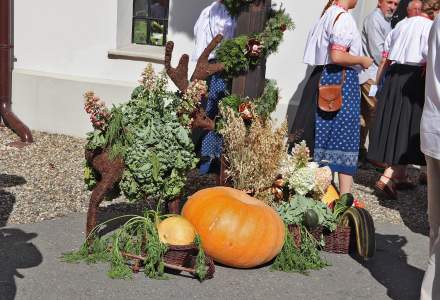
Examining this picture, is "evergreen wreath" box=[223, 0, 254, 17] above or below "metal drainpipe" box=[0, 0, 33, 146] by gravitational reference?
above

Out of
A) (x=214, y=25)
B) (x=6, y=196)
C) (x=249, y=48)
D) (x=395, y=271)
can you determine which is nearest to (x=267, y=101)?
(x=249, y=48)

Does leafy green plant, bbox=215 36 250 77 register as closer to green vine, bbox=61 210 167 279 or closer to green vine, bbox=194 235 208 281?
green vine, bbox=61 210 167 279

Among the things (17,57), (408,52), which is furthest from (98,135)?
(17,57)

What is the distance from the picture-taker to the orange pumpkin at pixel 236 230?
13.8ft

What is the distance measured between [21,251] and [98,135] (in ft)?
3.06

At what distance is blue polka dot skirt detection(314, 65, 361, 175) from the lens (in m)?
5.45

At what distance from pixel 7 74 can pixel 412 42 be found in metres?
4.84

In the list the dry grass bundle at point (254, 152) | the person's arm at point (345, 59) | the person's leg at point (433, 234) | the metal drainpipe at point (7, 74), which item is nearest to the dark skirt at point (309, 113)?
the person's arm at point (345, 59)

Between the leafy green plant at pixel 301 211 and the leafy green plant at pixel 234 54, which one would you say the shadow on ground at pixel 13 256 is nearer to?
the leafy green plant at pixel 301 211

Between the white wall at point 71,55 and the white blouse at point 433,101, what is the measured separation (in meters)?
4.01

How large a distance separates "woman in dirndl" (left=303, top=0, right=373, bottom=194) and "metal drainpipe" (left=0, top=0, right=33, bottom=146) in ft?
12.5

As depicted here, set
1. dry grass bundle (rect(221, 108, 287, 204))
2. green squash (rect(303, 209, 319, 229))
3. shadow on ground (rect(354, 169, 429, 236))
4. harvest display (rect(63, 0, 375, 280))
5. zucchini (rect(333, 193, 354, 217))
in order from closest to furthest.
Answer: harvest display (rect(63, 0, 375, 280)) < green squash (rect(303, 209, 319, 229)) < dry grass bundle (rect(221, 108, 287, 204)) < zucchini (rect(333, 193, 354, 217)) < shadow on ground (rect(354, 169, 429, 236))

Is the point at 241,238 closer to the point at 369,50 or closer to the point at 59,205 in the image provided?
the point at 59,205

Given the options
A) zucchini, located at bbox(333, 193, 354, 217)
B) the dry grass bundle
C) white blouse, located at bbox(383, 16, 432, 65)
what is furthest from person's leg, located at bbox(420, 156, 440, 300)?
white blouse, located at bbox(383, 16, 432, 65)
